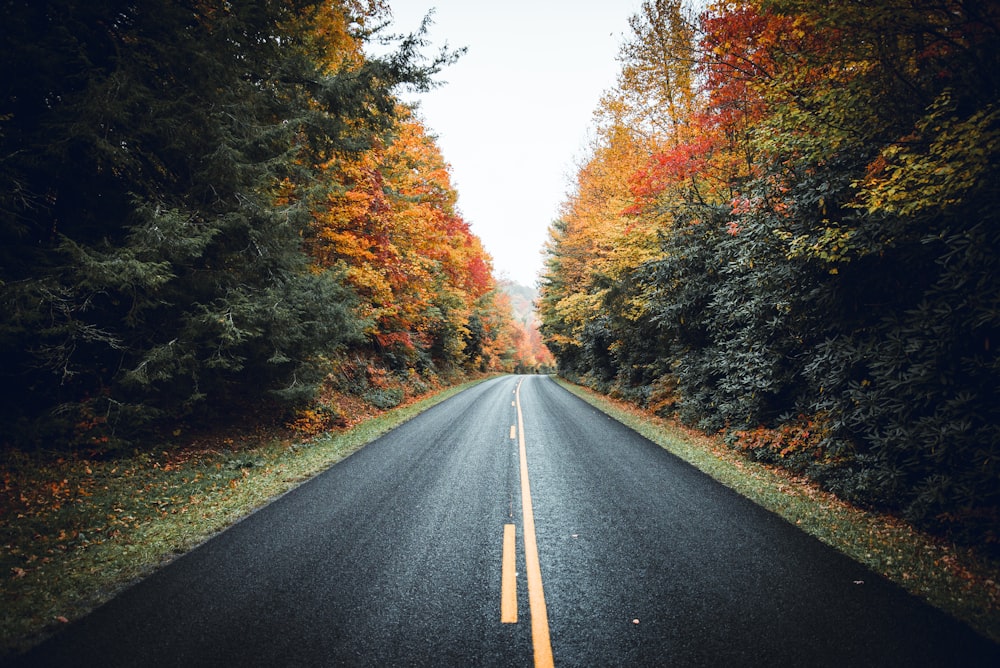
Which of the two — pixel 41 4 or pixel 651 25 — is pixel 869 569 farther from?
pixel 651 25

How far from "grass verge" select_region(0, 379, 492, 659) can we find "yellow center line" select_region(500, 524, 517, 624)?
3425mm

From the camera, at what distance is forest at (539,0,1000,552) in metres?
4.42

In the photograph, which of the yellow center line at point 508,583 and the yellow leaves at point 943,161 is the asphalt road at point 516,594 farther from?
the yellow leaves at point 943,161

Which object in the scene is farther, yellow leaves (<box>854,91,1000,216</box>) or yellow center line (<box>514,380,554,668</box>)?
yellow leaves (<box>854,91,1000,216</box>)

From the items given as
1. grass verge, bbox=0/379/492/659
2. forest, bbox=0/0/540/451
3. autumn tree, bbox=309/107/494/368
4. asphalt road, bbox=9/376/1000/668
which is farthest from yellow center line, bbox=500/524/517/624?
autumn tree, bbox=309/107/494/368

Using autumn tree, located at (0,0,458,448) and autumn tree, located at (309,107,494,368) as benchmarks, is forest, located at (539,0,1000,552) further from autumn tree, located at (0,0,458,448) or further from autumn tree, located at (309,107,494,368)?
autumn tree, located at (309,107,494,368)

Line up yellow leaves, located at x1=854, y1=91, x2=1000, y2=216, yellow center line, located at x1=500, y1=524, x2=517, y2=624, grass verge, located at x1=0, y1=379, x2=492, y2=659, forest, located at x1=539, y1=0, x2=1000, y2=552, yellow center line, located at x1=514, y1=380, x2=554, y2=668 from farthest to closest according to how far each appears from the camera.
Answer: forest, located at x1=539, y1=0, x2=1000, y2=552
yellow leaves, located at x1=854, y1=91, x2=1000, y2=216
grass verge, located at x1=0, y1=379, x2=492, y2=659
yellow center line, located at x1=500, y1=524, x2=517, y2=624
yellow center line, located at x1=514, y1=380, x2=554, y2=668

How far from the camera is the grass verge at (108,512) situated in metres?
3.51

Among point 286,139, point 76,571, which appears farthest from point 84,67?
point 76,571

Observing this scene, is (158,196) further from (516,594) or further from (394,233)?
(516,594)

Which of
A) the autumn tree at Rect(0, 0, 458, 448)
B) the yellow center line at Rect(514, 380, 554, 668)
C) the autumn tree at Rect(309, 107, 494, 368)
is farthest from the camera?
the autumn tree at Rect(309, 107, 494, 368)

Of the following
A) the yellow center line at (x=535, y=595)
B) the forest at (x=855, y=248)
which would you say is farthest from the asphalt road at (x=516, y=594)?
the forest at (x=855, y=248)

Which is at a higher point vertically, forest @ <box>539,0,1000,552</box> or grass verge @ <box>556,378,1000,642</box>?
forest @ <box>539,0,1000,552</box>

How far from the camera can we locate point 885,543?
4676mm
